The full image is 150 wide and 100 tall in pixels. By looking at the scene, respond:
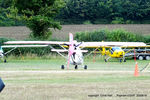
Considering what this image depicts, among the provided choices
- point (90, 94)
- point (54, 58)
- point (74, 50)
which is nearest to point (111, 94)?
point (90, 94)

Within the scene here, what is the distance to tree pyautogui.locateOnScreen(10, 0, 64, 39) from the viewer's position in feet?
149

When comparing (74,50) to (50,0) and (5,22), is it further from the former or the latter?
(5,22)

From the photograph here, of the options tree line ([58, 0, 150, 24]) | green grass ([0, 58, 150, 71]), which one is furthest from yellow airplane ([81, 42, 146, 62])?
tree line ([58, 0, 150, 24])

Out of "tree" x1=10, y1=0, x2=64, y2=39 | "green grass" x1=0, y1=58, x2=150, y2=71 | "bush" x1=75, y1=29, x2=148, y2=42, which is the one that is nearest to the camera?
"green grass" x1=0, y1=58, x2=150, y2=71

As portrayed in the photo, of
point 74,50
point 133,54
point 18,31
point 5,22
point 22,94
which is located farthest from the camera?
point 5,22

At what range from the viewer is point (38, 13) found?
46.4 metres

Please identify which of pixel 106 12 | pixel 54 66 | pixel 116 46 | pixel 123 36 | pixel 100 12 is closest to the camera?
pixel 54 66

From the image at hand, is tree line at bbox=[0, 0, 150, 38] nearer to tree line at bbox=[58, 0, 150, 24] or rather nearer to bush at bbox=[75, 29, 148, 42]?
tree line at bbox=[58, 0, 150, 24]

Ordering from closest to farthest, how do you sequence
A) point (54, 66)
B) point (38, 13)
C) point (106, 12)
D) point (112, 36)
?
1. point (54, 66)
2. point (38, 13)
3. point (112, 36)
4. point (106, 12)

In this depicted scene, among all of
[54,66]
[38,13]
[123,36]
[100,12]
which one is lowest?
[123,36]

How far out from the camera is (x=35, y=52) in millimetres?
42500

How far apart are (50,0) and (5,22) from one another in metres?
25.8

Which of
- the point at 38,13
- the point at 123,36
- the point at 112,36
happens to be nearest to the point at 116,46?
the point at 112,36

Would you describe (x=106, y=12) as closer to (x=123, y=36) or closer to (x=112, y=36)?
(x=123, y=36)
